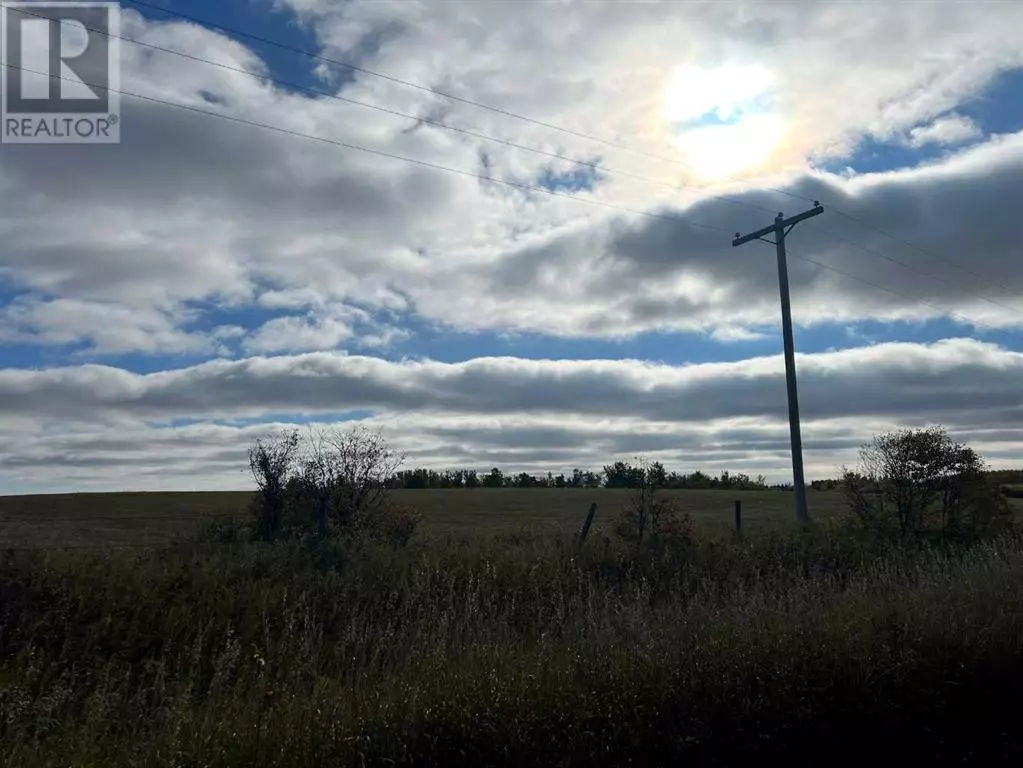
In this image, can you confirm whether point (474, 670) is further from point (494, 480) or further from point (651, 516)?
point (494, 480)

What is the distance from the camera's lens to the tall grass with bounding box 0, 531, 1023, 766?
559 centimetres

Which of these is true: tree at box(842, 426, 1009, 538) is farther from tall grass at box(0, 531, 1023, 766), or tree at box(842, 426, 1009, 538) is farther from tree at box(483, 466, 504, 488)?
tree at box(483, 466, 504, 488)

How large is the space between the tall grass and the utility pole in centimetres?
1005

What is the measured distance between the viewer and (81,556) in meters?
11.0

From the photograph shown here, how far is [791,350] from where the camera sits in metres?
22.5

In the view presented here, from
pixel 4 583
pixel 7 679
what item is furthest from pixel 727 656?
pixel 4 583

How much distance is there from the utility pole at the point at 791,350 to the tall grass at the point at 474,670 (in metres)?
10.0

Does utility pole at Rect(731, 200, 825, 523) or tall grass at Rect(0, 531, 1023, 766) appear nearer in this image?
tall grass at Rect(0, 531, 1023, 766)

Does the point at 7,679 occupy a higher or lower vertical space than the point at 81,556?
lower

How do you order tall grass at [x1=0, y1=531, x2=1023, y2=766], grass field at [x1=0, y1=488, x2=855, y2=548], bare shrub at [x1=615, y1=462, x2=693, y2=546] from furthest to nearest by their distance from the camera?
1. grass field at [x1=0, y1=488, x2=855, y2=548]
2. bare shrub at [x1=615, y1=462, x2=693, y2=546]
3. tall grass at [x1=0, y1=531, x2=1023, y2=766]

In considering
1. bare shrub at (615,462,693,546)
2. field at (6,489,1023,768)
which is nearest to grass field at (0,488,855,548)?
bare shrub at (615,462,693,546)

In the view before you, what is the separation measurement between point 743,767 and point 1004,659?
3322 mm

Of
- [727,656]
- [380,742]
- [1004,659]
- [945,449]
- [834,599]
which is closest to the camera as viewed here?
[380,742]

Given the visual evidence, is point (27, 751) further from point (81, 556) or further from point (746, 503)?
point (746, 503)
